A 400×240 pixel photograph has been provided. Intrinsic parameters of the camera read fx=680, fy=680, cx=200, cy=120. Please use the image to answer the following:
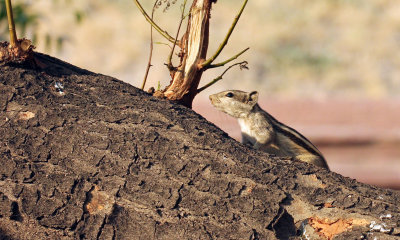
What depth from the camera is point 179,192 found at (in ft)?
8.47

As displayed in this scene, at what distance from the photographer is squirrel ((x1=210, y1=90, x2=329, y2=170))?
4.95m

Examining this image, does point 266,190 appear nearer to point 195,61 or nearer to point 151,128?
point 151,128

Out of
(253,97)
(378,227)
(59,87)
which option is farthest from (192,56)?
(253,97)

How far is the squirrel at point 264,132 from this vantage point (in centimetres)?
495

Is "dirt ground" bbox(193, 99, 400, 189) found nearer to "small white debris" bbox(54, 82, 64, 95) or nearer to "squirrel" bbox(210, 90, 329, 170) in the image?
"squirrel" bbox(210, 90, 329, 170)

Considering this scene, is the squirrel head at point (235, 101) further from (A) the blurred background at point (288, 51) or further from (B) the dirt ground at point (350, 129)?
(A) the blurred background at point (288, 51)

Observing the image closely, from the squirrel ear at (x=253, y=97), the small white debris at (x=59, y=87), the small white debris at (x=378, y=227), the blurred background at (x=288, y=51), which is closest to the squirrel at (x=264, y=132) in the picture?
the squirrel ear at (x=253, y=97)

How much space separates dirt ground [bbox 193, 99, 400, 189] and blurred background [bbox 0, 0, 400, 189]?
0.04m

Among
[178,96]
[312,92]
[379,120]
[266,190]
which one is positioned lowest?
[266,190]

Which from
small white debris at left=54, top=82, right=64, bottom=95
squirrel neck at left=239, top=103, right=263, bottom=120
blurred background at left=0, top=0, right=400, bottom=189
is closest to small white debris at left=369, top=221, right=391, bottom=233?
small white debris at left=54, top=82, right=64, bottom=95

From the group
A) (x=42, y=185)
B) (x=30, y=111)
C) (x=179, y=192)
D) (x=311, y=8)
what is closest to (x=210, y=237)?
(x=179, y=192)

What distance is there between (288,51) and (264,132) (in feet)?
46.9

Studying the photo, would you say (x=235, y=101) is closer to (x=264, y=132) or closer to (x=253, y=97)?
(x=253, y=97)

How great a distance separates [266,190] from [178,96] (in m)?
0.88
